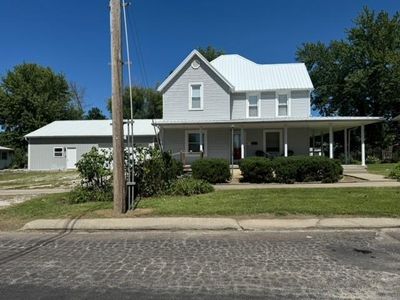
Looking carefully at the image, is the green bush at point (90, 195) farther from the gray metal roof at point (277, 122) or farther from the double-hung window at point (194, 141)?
the double-hung window at point (194, 141)

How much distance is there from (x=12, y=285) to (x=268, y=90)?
74.6ft

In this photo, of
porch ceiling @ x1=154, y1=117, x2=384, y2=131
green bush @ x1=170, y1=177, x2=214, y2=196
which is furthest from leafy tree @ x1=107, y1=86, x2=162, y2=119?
green bush @ x1=170, y1=177, x2=214, y2=196

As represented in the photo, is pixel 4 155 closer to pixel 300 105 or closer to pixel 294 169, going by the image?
pixel 300 105

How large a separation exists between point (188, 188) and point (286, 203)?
3830mm

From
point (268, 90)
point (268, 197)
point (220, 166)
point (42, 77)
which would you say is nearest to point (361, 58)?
point (268, 90)

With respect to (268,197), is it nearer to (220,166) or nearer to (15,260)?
(220,166)

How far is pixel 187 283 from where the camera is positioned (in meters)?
5.61

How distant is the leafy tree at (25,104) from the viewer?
187 feet

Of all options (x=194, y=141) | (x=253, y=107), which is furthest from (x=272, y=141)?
(x=194, y=141)

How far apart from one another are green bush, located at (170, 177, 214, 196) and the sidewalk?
3.82 metres

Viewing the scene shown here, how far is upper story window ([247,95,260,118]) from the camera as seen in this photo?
26.9 meters

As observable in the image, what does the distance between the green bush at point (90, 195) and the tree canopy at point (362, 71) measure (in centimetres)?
3714

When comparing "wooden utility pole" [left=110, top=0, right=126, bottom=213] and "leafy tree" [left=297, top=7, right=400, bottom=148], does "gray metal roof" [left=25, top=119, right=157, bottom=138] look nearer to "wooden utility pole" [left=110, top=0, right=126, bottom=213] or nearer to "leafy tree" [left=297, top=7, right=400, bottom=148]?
"leafy tree" [left=297, top=7, right=400, bottom=148]

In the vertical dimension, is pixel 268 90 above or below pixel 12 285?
above
